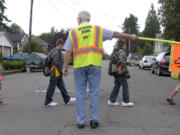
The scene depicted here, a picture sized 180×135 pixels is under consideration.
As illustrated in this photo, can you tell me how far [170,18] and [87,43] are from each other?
63.1 ft

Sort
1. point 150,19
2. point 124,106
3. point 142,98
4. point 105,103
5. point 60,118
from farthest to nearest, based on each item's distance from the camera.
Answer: point 150,19 < point 142,98 < point 105,103 < point 124,106 < point 60,118

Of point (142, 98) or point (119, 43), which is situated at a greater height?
point (119, 43)

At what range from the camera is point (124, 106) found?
5.81 meters

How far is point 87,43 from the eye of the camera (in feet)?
13.3

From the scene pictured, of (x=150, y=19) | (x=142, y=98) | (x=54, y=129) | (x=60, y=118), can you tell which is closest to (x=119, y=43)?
(x=142, y=98)

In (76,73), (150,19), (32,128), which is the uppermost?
(150,19)

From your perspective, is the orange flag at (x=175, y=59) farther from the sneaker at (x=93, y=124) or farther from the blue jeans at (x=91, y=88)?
the sneaker at (x=93, y=124)

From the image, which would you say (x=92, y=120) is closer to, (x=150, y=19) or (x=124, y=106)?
(x=124, y=106)

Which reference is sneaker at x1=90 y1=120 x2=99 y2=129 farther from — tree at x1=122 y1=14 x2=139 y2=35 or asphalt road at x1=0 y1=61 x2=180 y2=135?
tree at x1=122 y1=14 x2=139 y2=35

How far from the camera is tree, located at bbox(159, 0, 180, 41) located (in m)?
21.1

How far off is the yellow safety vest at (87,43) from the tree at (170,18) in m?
18.4

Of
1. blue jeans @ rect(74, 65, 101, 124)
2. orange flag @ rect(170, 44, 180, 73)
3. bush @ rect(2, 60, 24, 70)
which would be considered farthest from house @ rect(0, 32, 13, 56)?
blue jeans @ rect(74, 65, 101, 124)

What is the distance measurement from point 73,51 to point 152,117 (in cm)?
205

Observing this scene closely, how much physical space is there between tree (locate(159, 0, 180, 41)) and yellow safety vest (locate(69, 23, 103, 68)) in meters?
18.4
